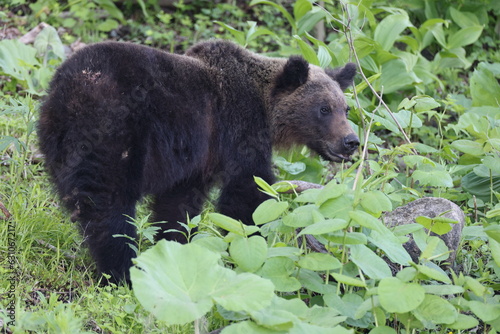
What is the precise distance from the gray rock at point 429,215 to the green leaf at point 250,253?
1655 mm

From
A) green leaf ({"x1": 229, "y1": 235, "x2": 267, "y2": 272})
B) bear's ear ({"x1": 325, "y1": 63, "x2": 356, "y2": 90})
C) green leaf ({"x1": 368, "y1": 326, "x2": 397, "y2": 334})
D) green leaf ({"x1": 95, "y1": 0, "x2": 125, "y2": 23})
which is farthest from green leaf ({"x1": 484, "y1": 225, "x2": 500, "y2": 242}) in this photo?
green leaf ({"x1": 95, "y1": 0, "x2": 125, "y2": 23})

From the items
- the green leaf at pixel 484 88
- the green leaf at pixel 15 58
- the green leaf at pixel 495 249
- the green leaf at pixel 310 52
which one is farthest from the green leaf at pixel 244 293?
the green leaf at pixel 484 88

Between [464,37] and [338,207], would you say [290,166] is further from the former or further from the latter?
[464,37]

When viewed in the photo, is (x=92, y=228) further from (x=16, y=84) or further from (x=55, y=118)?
(x=16, y=84)

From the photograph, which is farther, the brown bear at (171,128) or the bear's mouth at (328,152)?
the bear's mouth at (328,152)

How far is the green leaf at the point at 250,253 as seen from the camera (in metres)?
3.58

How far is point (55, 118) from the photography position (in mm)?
4691

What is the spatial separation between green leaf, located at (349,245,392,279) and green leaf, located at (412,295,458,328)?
252 mm

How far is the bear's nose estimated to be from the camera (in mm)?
5816

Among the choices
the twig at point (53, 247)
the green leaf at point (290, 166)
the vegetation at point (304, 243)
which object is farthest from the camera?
the green leaf at point (290, 166)

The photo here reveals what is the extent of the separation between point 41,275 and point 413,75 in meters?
5.32

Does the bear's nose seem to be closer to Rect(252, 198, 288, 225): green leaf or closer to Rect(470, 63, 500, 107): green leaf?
Rect(252, 198, 288, 225): green leaf

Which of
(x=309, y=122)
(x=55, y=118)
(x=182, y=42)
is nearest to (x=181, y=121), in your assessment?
(x=55, y=118)

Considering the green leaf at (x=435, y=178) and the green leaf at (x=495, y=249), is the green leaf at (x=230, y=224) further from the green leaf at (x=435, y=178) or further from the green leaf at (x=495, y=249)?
the green leaf at (x=435, y=178)
